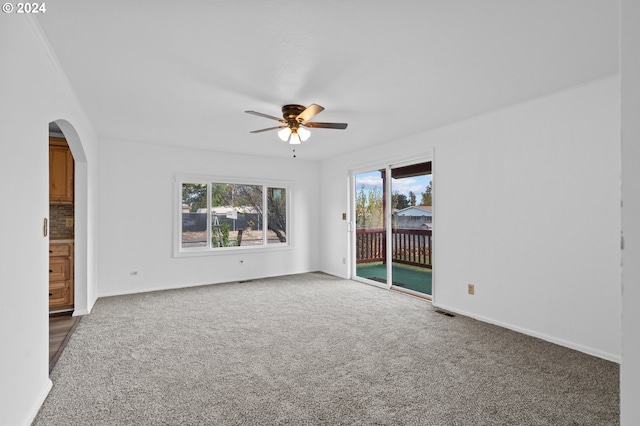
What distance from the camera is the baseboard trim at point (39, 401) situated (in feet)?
6.65

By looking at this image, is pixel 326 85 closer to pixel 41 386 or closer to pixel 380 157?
pixel 380 157

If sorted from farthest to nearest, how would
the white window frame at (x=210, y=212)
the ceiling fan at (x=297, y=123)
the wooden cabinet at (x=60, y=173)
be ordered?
the white window frame at (x=210, y=212), the wooden cabinet at (x=60, y=173), the ceiling fan at (x=297, y=123)

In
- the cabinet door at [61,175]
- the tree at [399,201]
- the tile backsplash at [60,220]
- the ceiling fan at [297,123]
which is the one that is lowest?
the tile backsplash at [60,220]

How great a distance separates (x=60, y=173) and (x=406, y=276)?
16.7 feet

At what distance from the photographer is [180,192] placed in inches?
221

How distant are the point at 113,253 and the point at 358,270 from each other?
3.87 m

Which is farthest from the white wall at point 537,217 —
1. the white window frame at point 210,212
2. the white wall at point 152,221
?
the white wall at point 152,221

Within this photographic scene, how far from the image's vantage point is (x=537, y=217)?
3414 millimetres

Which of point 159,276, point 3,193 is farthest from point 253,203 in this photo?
point 3,193

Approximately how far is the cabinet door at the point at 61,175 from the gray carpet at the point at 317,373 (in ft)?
5.11

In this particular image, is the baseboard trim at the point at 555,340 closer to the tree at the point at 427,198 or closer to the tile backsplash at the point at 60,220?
the tree at the point at 427,198

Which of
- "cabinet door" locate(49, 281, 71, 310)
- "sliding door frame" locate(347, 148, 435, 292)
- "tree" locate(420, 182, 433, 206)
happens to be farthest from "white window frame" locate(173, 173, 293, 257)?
"tree" locate(420, 182, 433, 206)

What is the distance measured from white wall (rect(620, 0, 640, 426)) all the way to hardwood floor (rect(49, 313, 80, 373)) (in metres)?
3.44

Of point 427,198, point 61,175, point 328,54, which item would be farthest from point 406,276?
point 61,175
